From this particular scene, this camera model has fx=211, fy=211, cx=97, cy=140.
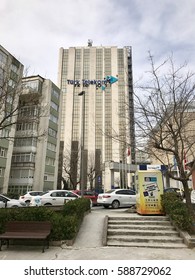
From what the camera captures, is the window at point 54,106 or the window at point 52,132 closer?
the window at point 52,132

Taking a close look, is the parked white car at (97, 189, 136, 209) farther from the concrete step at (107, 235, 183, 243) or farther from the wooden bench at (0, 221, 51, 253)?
the wooden bench at (0, 221, 51, 253)

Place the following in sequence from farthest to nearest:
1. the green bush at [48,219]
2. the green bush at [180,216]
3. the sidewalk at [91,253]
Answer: the green bush at [180,216] → the green bush at [48,219] → the sidewalk at [91,253]

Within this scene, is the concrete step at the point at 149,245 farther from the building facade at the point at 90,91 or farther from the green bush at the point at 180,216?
the building facade at the point at 90,91

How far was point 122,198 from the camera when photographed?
17.0 metres

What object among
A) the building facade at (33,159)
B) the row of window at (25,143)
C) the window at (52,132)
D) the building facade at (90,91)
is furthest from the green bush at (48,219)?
the building facade at (90,91)

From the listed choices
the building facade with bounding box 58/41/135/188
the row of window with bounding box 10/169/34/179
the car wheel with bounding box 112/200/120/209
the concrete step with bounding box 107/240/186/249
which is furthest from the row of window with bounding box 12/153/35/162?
the building facade with bounding box 58/41/135/188

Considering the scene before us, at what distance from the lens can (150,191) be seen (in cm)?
1092

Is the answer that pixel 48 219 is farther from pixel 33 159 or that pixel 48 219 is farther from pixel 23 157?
pixel 23 157

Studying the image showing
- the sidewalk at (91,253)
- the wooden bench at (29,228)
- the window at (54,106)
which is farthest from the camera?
the window at (54,106)

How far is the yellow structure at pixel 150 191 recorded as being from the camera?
10.7 m

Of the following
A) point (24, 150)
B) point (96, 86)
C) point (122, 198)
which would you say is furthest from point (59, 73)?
point (122, 198)

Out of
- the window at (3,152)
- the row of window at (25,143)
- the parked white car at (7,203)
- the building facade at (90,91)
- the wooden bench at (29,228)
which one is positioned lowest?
the wooden bench at (29,228)

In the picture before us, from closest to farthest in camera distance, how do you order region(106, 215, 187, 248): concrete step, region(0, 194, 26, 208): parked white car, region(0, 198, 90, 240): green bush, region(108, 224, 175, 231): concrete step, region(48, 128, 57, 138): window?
region(0, 198, 90, 240): green bush, region(106, 215, 187, 248): concrete step, region(108, 224, 175, 231): concrete step, region(0, 194, 26, 208): parked white car, region(48, 128, 57, 138): window

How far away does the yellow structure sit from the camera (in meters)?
10.7
